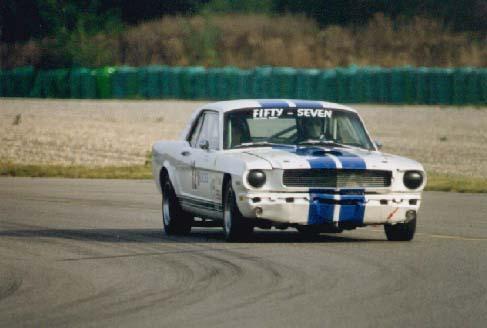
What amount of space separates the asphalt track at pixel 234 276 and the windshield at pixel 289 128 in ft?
2.97

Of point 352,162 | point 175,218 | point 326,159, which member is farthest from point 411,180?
point 175,218

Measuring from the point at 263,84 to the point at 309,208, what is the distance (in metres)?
37.8

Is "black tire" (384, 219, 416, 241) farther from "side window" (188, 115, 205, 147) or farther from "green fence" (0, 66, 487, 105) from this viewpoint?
"green fence" (0, 66, 487, 105)

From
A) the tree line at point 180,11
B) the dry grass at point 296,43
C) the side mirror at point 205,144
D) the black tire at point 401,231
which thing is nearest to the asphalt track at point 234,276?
the black tire at point 401,231

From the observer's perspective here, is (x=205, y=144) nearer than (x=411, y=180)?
No

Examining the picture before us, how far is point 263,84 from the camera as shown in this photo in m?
49.6

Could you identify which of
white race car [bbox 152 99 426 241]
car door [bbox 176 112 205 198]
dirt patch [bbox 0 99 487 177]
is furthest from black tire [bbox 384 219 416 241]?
dirt patch [bbox 0 99 487 177]

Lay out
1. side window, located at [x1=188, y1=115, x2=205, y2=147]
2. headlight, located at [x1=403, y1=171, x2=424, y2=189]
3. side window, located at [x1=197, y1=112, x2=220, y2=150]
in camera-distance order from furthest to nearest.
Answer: side window, located at [x1=188, y1=115, x2=205, y2=147], side window, located at [x1=197, y1=112, x2=220, y2=150], headlight, located at [x1=403, y1=171, x2=424, y2=189]

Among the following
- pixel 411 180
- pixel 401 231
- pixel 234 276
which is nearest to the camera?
pixel 234 276

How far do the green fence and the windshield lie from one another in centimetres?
3357

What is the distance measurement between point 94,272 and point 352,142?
13.2ft

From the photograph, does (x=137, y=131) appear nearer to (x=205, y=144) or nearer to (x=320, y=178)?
(x=205, y=144)

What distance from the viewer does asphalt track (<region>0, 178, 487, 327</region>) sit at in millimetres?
7734

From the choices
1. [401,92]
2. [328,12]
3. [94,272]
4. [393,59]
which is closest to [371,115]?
[401,92]
